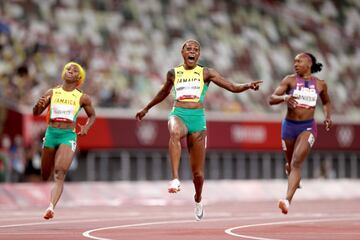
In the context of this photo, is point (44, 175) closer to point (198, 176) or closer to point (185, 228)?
point (198, 176)

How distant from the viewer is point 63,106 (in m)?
17.0

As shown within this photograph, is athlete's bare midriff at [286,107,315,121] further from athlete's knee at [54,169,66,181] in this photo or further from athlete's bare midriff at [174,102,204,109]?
athlete's knee at [54,169,66,181]

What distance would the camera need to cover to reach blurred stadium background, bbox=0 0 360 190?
32406mm

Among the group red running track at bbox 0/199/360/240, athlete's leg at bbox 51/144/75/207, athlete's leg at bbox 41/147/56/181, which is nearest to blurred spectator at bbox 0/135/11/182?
red running track at bbox 0/199/360/240

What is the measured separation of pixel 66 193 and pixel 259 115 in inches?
446

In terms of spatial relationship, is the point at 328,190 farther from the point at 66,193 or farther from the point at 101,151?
the point at 66,193

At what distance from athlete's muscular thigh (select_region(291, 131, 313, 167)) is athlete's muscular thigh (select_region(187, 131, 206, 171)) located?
153cm

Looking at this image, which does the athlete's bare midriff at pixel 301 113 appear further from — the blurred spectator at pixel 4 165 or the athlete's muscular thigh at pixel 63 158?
the blurred spectator at pixel 4 165

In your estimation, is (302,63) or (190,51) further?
(302,63)

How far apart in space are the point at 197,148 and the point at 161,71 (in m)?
20.5

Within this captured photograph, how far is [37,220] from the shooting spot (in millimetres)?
18688

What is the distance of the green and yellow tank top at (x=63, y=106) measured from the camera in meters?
17.1

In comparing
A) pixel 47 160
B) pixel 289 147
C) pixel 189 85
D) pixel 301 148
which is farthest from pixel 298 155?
pixel 47 160

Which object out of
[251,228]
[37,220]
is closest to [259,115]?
[37,220]
